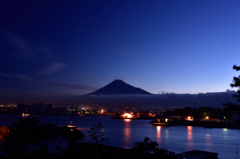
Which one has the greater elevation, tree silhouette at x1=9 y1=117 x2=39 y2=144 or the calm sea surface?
tree silhouette at x1=9 y1=117 x2=39 y2=144

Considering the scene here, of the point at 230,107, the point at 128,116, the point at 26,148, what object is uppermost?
the point at 230,107

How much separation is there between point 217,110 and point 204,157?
263ft

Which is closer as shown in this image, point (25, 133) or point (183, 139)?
point (25, 133)

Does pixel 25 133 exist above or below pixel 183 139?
above

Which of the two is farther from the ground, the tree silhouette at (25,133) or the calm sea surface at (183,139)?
the tree silhouette at (25,133)

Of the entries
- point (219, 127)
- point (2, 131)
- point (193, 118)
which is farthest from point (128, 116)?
point (2, 131)

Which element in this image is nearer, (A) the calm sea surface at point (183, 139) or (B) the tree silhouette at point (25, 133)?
(B) the tree silhouette at point (25, 133)

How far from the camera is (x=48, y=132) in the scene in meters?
16.2

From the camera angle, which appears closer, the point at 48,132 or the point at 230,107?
the point at 230,107

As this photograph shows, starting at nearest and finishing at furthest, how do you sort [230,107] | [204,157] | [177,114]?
[230,107] < [204,157] < [177,114]

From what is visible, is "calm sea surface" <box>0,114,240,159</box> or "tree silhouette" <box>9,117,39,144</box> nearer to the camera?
"tree silhouette" <box>9,117,39,144</box>

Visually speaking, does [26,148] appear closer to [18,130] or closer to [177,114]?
[18,130]

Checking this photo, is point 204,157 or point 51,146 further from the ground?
point 51,146

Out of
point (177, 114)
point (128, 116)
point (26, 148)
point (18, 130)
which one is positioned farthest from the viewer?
point (128, 116)
